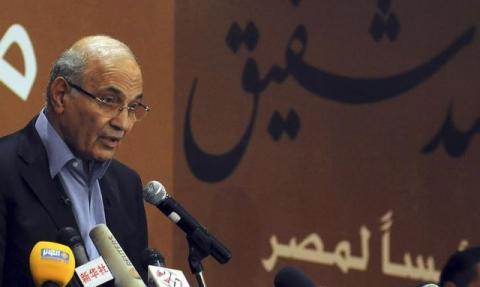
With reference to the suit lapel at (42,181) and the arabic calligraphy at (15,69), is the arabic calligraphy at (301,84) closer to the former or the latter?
the arabic calligraphy at (15,69)

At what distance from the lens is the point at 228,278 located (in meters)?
4.80

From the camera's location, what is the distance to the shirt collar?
2.56 metres

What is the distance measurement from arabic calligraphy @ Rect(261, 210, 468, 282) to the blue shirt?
7.87 feet

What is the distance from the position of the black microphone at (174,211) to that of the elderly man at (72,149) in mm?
184

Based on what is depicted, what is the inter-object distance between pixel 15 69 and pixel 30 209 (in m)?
1.59

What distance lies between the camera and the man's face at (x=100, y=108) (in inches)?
100.0

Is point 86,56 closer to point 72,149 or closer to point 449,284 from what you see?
point 72,149

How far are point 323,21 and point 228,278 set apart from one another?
1194mm

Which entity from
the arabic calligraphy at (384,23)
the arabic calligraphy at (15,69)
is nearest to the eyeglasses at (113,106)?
the arabic calligraphy at (15,69)

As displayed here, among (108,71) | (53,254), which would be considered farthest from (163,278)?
(108,71)

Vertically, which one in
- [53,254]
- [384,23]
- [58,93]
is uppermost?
[384,23]

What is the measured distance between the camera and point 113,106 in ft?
8.37

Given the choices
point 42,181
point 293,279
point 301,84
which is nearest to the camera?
point 293,279

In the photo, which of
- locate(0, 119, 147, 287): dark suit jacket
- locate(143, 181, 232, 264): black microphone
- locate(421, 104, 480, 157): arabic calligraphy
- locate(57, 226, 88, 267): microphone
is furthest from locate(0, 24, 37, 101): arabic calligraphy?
locate(421, 104, 480, 157): arabic calligraphy
